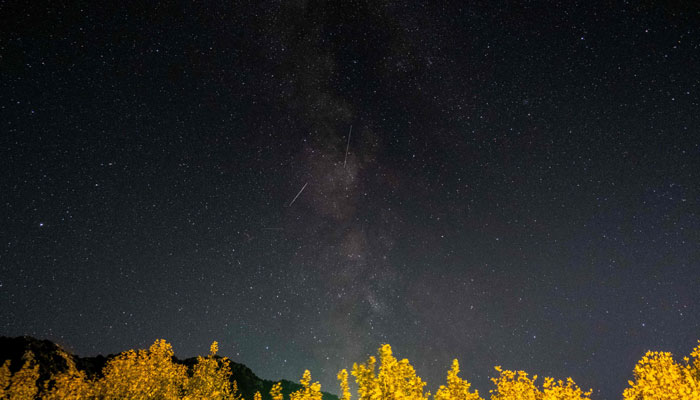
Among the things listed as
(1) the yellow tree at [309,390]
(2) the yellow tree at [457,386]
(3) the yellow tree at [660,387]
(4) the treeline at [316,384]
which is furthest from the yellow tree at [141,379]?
(3) the yellow tree at [660,387]

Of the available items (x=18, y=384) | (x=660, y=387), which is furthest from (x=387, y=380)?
(x=18, y=384)

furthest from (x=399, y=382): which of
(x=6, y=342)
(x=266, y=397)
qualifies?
(x=266, y=397)

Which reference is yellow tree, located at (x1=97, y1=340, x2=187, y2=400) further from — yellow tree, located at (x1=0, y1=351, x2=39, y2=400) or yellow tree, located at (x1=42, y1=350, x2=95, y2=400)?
yellow tree, located at (x1=0, y1=351, x2=39, y2=400)

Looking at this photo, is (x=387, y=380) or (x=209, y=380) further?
(x=209, y=380)

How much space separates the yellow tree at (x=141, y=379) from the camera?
23.0 m

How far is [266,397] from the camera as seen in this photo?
571ft

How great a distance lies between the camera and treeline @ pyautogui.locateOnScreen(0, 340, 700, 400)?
14.9 metres

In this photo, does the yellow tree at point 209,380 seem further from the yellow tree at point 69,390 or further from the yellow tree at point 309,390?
the yellow tree at point 309,390

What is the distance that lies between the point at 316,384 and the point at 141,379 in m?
15.3

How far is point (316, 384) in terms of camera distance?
584 inches

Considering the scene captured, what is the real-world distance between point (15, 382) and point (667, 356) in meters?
44.7

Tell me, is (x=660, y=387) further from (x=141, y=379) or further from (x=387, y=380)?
(x=141, y=379)

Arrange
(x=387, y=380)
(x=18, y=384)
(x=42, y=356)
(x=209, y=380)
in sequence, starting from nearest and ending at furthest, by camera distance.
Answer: (x=387, y=380) → (x=18, y=384) → (x=209, y=380) → (x=42, y=356)

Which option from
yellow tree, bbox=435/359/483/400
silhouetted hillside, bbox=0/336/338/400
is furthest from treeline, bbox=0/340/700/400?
silhouetted hillside, bbox=0/336/338/400
